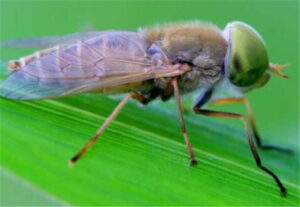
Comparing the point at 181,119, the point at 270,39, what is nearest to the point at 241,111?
the point at 270,39

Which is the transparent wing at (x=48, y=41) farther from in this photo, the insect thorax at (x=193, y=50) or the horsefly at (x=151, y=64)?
the insect thorax at (x=193, y=50)

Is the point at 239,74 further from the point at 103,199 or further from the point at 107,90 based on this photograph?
the point at 103,199

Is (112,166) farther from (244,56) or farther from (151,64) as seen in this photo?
(244,56)

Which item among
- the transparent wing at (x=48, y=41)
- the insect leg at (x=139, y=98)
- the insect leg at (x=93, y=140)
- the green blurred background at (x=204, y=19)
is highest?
the transparent wing at (x=48, y=41)

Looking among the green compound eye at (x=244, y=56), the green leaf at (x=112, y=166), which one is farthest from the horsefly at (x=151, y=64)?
the green leaf at (x=112, y=166)

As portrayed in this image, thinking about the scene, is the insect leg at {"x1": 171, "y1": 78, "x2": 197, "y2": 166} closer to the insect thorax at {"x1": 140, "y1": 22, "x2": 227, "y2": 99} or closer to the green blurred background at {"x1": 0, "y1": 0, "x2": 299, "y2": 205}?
the insect thorax at {"x1": 140, "y1": 22, "x2": 227, "y2": 99}

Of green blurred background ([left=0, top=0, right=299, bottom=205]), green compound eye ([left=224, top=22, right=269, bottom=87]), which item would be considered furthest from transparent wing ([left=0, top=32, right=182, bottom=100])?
green blurred background ([left=0, top=0, right=299, bottom=205])
